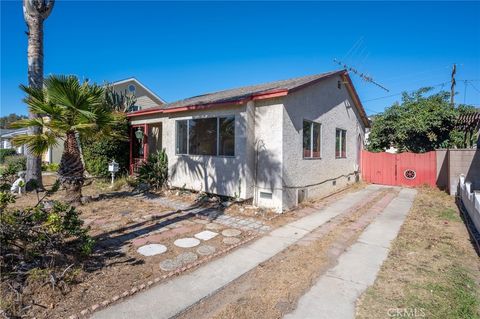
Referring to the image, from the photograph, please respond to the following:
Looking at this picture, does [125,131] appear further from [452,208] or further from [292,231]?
[452,208]

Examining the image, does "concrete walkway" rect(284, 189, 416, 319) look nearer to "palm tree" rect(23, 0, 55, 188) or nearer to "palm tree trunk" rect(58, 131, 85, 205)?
"palm tree trunk" rect(58, 131, 85, 205)

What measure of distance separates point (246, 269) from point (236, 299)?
33.6 inches

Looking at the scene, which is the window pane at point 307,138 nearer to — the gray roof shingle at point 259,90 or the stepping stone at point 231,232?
the gray roof shingle at point 259,90

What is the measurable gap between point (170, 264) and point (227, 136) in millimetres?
4905

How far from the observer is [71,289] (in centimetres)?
343

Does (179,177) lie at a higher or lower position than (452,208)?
higher

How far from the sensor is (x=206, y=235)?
5750 millimetres

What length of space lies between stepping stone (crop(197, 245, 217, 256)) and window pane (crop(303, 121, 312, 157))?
205 inches

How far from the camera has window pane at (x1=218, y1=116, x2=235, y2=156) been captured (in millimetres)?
8312

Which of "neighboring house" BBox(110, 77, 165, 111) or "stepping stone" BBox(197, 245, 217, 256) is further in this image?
"neighboring house" BBox(110, 77, 165, 111)

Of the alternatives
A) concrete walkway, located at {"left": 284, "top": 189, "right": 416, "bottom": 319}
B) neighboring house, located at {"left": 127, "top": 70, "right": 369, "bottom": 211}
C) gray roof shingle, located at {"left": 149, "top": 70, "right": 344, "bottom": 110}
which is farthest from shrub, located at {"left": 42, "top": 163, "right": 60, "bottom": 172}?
concrete walkway, located at {"left": 284, "top": 189, "right": 416, "bottom": 319}

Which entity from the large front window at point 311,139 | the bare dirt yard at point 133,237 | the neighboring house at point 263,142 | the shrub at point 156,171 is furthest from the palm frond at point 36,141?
the large front window at point 311,139

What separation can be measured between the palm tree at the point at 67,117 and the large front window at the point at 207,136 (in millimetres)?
2639

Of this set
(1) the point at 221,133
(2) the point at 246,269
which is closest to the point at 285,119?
(1) the point at 221,133
